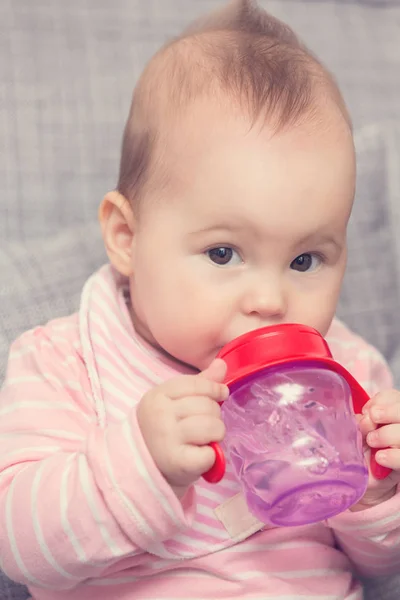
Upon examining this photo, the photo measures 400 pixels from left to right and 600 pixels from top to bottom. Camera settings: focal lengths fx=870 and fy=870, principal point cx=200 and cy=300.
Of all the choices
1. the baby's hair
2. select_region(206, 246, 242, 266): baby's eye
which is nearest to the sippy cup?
select_region(206, 246, 242, 266): baby's eye

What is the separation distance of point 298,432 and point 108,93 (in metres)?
0.97

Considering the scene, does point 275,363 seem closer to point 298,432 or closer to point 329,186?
point 298,432

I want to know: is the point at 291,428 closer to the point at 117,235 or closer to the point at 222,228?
the point at 222,228

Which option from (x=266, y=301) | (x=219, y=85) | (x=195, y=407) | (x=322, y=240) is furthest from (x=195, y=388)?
(x=219, y=85)

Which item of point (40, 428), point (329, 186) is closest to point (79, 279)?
point (40, 428)

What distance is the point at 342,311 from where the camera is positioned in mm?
1426

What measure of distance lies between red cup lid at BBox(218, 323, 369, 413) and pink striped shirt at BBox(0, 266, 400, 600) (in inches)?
4.2

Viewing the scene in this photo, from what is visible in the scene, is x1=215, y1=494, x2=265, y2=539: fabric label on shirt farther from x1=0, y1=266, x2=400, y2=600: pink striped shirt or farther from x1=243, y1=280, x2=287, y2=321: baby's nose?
x1=243, y1=280, x2=287, y2=321: baby's nose

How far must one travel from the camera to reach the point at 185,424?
0.76 m

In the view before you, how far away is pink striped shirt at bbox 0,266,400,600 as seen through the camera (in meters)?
0.81

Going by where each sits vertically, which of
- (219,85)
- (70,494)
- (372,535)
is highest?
(219,85)

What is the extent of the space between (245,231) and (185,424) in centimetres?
21

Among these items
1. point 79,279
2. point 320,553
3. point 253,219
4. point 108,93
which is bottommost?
point 320,553

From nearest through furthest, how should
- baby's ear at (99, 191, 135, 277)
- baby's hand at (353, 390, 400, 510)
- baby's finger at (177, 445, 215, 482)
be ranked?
baby's finger at (177, 445, 215, 482)
baby's hand at (353, 390, 400, 510)
baby's ear at (99, 191, 135, 277)
